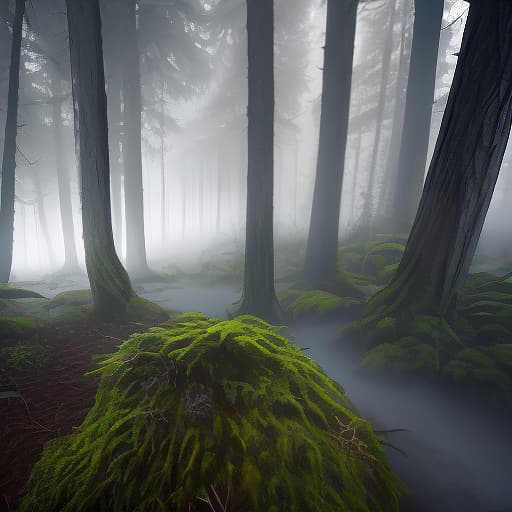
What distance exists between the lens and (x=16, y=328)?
4090 millimetres

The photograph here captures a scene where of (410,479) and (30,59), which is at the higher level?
(30,59)

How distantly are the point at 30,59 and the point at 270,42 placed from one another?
1526 cm

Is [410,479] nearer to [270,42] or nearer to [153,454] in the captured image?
[153,454]

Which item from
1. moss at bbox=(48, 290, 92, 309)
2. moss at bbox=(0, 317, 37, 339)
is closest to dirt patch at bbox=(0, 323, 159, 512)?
moss at bbox=(0, 317, 37, 339)

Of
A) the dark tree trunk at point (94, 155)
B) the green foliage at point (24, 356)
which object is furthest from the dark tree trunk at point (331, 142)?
the green foliage at point (24, 356)

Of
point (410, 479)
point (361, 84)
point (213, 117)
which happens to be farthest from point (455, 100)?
point (213, 117)

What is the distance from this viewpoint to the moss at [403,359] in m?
3.64

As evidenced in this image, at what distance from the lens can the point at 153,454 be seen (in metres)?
1.49

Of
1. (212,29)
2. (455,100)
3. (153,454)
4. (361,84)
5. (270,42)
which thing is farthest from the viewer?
(361,84)

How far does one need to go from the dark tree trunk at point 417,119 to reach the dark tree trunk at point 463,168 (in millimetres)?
6707

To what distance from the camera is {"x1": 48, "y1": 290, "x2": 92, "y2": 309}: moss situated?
20.1 feet

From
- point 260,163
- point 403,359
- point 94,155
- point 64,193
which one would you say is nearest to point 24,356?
point 94,155

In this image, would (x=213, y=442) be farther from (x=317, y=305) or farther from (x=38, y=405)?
(x=317, y=305)

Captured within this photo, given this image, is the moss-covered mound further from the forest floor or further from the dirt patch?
the forest floor
